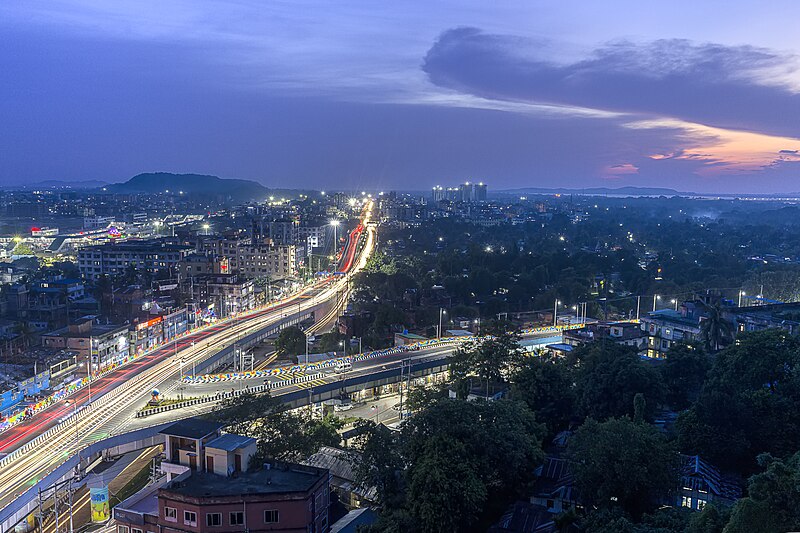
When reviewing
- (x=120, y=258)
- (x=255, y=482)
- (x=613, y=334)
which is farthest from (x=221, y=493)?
(x=120, y=258)

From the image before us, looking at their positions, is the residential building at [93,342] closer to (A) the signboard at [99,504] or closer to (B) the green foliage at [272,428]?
(A) the signboard at [99,504]

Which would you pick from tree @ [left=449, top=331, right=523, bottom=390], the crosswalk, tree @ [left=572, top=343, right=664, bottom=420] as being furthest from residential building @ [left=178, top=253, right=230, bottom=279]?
tree @ [left=572, top=343, right=664, bottom=420]

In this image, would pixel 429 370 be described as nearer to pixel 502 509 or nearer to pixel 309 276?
pixel 502 509

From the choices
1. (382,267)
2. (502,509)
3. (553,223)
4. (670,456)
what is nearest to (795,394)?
(670,456)

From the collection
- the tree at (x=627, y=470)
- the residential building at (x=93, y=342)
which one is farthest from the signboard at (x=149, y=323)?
the tree at (x=627, y=470)

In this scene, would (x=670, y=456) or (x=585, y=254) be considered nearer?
(x=670, y=456)

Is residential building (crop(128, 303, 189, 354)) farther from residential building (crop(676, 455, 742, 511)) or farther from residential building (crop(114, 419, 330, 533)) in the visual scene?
residential building (crop(676, 455, 742, 511))
